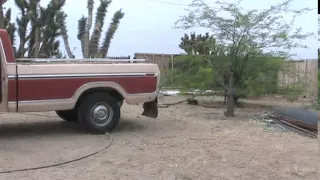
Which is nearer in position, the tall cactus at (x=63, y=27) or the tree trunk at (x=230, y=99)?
the tree trunk at (x=230, y=99)

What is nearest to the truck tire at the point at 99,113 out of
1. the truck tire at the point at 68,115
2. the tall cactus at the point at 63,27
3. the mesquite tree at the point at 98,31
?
the truck tire at the point at 68,115

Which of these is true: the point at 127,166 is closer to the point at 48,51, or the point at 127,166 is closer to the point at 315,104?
the point at 315,104

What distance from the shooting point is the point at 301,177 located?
673cm

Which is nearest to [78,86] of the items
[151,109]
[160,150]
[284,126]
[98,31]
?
[151,109]

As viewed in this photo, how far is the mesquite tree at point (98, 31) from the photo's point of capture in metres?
25.9

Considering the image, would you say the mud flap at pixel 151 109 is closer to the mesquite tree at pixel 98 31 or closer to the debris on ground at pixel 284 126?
the debris on ground at pixel 284 126

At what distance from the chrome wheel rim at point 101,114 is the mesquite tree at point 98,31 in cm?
1652

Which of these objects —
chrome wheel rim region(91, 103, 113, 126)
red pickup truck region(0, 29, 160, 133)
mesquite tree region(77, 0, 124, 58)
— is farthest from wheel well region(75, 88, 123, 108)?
mesquite tree region(77, 0, 124, 58)

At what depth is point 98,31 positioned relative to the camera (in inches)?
1051

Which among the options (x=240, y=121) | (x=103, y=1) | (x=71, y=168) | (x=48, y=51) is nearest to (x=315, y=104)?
(x=240, y=121)

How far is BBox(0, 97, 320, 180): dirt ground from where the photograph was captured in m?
6.65

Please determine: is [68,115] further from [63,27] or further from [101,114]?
[63,27]

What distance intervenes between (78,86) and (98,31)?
18.0 metres

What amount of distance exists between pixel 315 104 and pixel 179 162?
8371 millimetres
